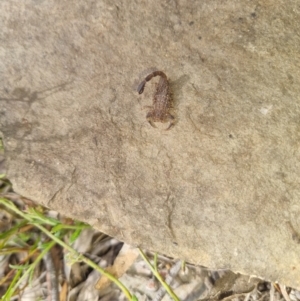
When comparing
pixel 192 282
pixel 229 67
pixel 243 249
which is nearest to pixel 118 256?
pixel 192 282

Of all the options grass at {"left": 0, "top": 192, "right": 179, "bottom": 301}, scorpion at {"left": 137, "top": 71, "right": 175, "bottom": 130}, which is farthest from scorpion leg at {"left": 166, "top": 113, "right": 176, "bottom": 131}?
grass at {"left": 0, "top": 192, "right": 179, "bottom": 301}

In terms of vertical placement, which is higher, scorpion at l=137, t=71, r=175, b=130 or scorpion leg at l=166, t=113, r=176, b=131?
scorpion at l=137, t=71, r=175, b=130

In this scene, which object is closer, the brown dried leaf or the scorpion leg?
the scorpion leg

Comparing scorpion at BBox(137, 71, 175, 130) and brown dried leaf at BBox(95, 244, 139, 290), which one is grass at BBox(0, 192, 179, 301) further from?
scorpion at BBox(137, 71, 175, 130)

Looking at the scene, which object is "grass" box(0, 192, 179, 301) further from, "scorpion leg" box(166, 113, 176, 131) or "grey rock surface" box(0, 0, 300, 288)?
"scorpion leg" box(166, 113, 176, 131)

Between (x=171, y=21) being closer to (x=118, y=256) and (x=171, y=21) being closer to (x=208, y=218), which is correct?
(x=208, y=218)

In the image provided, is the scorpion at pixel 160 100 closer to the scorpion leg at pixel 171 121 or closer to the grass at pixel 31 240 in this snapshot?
the scorpion leg at pixel 171 121
